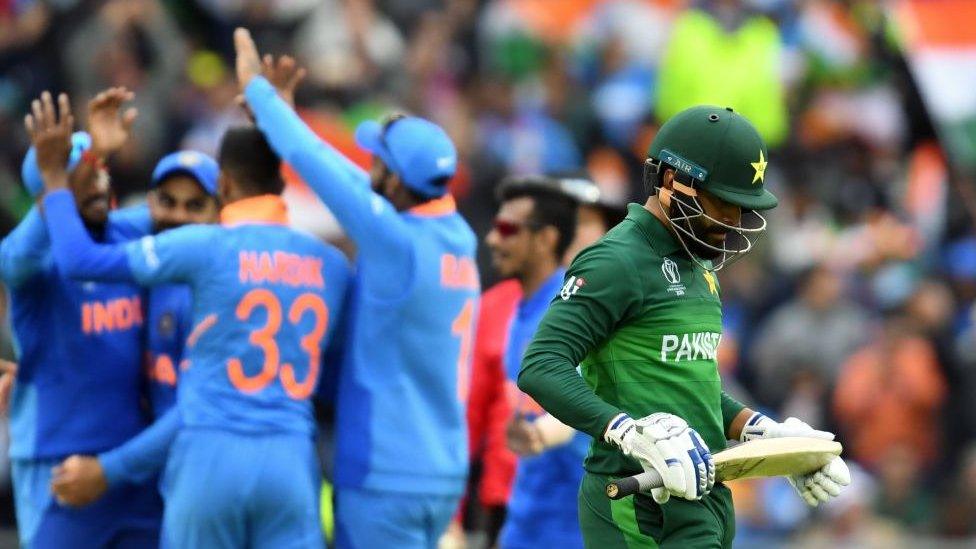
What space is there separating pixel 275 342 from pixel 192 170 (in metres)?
1.05

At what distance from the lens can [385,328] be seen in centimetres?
652

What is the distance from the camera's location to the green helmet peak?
190 inches

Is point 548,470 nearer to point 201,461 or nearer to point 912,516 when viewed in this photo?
point 201,461

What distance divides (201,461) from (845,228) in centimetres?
786

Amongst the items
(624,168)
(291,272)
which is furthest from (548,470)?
(624,168)

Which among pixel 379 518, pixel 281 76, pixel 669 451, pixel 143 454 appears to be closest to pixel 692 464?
pixel 669 451

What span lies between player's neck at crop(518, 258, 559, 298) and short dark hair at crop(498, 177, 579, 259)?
7 cm

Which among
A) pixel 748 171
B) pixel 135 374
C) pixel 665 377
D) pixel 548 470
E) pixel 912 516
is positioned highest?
pixel 748 171

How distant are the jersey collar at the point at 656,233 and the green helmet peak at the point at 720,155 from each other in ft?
0.63

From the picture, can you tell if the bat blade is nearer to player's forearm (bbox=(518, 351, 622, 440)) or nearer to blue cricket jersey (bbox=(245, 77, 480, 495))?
player's forearm (bbox=(518, 351, 622, 440))

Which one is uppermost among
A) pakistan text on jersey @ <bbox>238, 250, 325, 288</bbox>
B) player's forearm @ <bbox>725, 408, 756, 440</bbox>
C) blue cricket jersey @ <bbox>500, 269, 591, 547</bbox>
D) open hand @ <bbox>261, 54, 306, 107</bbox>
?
open hand @ <bbox>261, 54, 306, 107</bbox>

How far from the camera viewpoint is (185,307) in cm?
680

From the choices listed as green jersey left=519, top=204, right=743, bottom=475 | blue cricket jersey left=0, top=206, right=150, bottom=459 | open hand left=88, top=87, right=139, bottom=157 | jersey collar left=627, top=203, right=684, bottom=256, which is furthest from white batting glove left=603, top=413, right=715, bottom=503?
open hand left=88, top=87, right=139, bottom=157

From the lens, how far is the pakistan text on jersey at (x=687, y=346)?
4.85m
